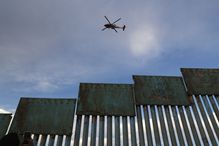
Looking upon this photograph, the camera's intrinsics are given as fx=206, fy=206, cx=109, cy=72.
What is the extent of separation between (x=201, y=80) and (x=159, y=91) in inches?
105

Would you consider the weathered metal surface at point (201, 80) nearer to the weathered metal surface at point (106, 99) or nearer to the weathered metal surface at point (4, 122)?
the weathered metal surface at point (106, 99)

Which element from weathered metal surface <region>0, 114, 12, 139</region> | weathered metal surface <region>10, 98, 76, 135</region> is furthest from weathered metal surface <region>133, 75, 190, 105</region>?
weathered metal surface <region>0, 114, 12, 139</region>

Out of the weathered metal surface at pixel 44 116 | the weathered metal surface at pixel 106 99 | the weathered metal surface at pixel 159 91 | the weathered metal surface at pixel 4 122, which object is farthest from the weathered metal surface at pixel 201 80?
the weathered metal surface at pixel 4 122

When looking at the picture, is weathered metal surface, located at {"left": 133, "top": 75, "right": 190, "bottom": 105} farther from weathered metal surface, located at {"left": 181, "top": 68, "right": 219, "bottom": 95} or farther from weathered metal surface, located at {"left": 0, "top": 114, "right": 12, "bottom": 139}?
weathered metal surface, located at {"left": 0, "top": 114, "right": 12, "bottom": 139}

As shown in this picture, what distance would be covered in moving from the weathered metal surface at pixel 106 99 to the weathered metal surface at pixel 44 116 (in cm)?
68

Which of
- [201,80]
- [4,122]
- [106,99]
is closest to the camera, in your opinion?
[4,122]

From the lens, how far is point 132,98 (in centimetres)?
1131

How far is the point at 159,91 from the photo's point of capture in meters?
11.7

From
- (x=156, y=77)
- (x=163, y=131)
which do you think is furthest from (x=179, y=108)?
(x=156, y=77)

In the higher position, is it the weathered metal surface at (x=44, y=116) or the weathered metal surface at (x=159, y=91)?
the weathered metal surface at (x=159, y=91)

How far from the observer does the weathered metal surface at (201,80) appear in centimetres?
1146

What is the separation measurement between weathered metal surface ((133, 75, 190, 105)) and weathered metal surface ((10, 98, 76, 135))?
377 centimetres

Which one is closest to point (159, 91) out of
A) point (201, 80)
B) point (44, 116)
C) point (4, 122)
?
point (201, 80)

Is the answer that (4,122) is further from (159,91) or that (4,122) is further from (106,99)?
(159,91)
